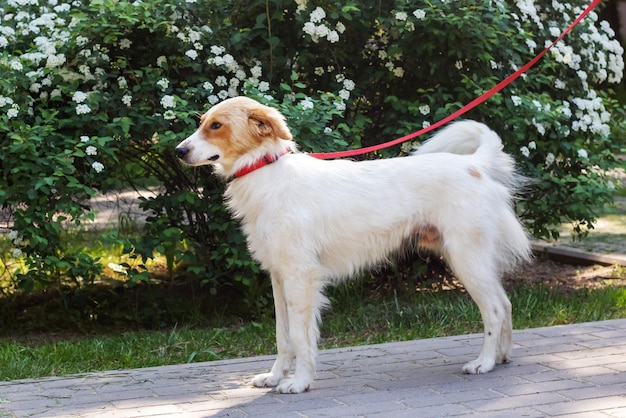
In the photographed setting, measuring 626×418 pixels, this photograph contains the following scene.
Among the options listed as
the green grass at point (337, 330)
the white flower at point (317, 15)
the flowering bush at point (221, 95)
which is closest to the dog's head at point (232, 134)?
the flowering bush at point (221, 95)

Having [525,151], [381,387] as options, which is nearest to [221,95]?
[525,151]

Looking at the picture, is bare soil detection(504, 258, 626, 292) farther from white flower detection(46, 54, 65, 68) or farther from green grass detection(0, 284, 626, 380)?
white flower detection(46, 54, 65, 68)

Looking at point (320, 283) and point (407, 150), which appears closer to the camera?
point (320, 283)

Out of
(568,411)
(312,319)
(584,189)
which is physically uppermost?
(584,189)

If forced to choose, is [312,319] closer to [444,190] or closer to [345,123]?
[444,190]

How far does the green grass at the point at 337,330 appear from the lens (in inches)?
219

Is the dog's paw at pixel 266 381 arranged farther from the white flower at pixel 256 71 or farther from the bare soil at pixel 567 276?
the bare soil at pixel 567 276

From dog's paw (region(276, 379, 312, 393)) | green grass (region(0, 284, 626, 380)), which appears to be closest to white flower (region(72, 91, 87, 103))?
green grass (region(0, 284, 626, 380))

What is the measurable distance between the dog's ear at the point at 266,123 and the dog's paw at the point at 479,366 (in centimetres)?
154

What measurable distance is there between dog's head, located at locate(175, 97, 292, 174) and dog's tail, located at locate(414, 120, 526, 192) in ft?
3.65

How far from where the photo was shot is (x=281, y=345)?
4.93 m

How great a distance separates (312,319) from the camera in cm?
473

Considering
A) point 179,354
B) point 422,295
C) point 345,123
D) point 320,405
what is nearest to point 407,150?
point 345,123

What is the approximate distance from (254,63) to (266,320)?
5.96 feet
